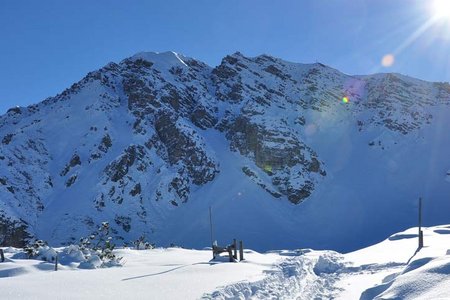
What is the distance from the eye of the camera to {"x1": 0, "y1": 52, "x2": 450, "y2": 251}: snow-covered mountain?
5194 centimetres

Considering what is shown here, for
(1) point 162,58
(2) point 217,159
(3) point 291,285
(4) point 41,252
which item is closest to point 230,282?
(3) point 291,285

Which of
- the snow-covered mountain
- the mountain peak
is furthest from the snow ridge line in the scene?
the mountain peak

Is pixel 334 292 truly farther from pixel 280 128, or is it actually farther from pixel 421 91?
pixel 421 91

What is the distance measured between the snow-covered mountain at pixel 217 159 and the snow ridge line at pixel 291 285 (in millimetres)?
32578

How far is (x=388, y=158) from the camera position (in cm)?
7438

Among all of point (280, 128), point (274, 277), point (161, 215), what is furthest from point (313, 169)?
point (274, 277)

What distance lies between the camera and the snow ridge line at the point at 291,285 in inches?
428

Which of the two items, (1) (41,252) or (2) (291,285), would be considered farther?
(1) (41,252)

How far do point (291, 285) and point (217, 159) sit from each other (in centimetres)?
5189

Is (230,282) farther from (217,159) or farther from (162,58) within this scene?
(162,58)

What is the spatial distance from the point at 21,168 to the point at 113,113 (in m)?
17.3

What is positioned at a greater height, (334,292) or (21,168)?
(21,168)

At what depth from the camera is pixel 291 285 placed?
43.0ft

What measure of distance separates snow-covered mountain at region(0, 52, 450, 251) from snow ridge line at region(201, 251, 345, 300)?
32.6 metres
